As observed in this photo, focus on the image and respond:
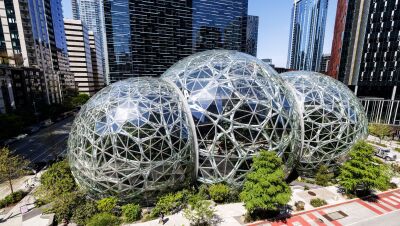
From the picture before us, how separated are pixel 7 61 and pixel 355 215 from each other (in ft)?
302

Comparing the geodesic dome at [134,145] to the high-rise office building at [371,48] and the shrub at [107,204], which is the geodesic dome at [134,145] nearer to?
the shrub at [107,204]

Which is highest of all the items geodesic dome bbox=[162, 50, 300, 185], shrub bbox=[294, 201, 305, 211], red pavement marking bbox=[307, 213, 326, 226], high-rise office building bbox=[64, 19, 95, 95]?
high-rise office building bbox=[64, 19, 95, 95]

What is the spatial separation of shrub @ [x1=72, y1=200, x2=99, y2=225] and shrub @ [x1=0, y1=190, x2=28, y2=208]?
11284 millimetres

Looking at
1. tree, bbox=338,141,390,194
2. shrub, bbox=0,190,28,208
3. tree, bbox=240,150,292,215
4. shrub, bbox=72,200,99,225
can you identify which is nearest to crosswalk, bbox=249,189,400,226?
tree, bbox=338,141,390,194

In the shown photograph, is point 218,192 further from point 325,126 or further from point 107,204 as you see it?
point 325,126

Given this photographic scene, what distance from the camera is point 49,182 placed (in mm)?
23453

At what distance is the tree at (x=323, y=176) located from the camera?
89.7 feet

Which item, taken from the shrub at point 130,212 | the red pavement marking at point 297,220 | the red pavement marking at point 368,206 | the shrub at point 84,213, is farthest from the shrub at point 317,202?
the shrub at point 84,213

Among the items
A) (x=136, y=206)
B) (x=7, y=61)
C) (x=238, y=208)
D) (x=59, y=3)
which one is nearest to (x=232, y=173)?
(x=238, y=208)

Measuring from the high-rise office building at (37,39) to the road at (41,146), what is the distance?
1137 inches

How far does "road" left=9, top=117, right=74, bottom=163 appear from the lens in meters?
41.9

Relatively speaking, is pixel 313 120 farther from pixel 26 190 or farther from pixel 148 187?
pixel 26 190

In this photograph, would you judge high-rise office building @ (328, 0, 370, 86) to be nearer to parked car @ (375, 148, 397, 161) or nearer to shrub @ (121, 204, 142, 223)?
parked car @ (375, 148, 397, 161)

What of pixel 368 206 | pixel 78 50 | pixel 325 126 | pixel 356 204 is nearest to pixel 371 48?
pixel 325 126
